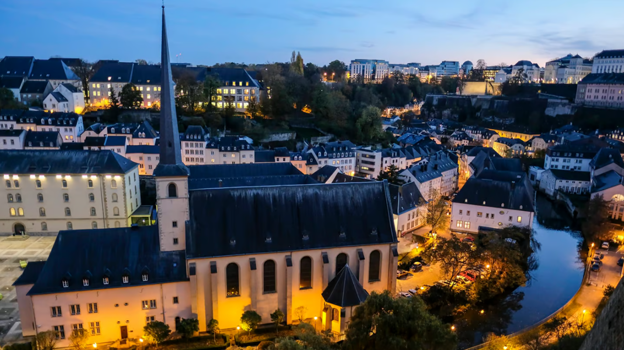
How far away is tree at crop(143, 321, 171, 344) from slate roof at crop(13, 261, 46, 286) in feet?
29.4

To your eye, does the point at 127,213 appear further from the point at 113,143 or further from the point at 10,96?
the point at 10,96

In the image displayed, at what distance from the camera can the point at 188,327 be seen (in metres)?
30.1

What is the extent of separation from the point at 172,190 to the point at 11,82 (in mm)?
93707

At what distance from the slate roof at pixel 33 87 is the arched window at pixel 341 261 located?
9782 cm

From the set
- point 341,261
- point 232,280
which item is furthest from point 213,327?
point 341,261

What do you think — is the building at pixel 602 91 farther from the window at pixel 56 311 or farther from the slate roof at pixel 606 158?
the window at pixel 56 311

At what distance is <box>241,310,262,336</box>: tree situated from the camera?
3066 cm

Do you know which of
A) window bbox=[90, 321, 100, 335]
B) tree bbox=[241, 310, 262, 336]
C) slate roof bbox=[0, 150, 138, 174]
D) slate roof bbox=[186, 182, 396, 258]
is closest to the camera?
window bbox=[90, 321, 100, 335]

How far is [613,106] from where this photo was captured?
122000mm

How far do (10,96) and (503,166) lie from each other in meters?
102

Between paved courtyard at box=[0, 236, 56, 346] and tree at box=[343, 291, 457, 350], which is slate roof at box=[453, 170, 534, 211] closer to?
tree at box=[343, 291, 457, 350]

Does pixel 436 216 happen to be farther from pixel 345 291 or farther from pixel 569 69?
pixel 569 69

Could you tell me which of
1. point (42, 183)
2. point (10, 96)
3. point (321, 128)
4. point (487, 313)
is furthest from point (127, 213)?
point (321, 128)

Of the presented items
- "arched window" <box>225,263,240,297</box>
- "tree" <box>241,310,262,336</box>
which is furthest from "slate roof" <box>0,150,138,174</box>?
"tree" <box>241,310,262,336</box>
